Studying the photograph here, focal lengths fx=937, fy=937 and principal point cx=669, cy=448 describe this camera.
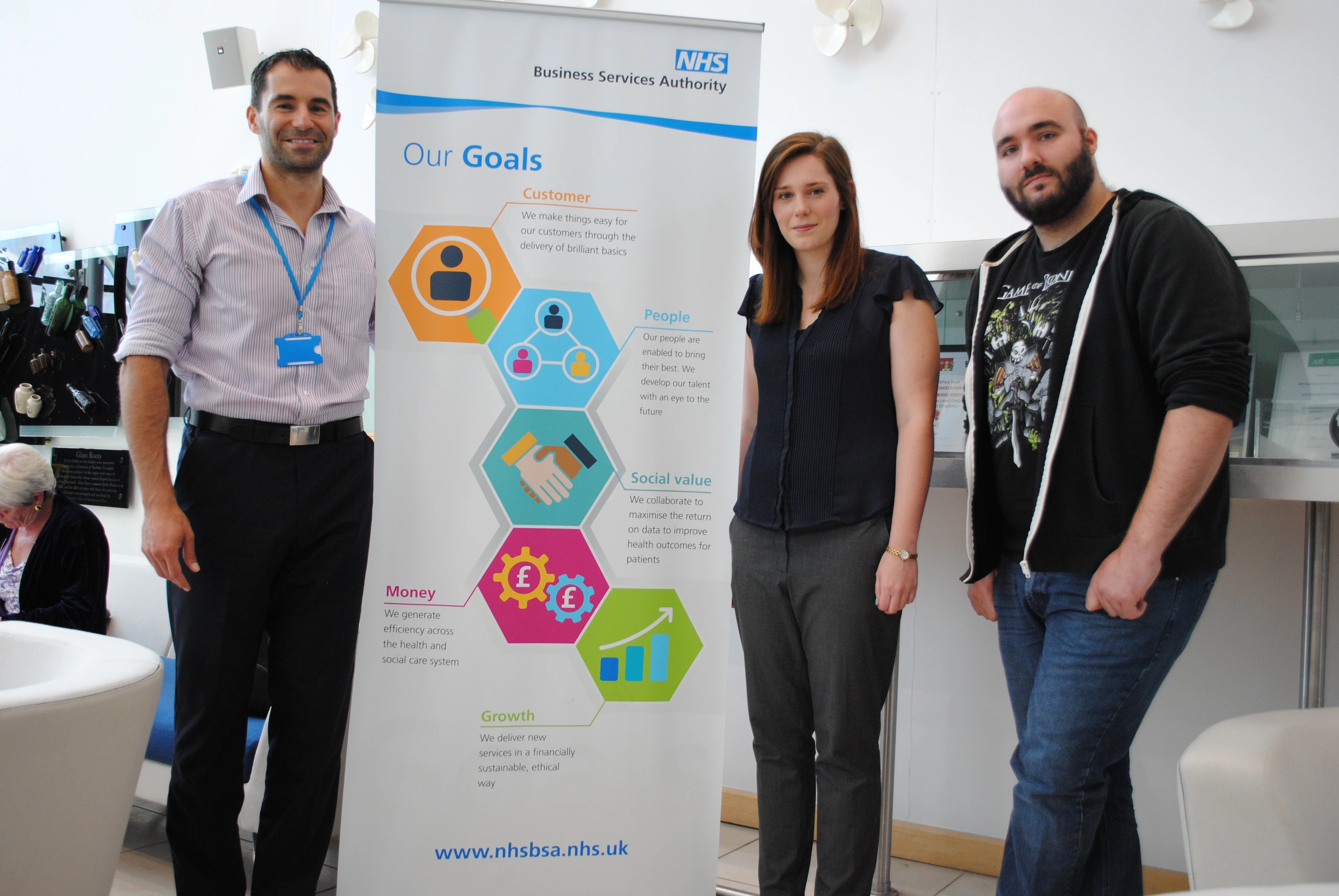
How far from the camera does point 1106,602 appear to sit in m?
1.43

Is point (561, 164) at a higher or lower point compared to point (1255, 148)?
lower

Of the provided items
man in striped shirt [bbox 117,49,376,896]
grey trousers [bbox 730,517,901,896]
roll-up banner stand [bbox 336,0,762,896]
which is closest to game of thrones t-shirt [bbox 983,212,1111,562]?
grey trousers [bbox 730,517,901,896]

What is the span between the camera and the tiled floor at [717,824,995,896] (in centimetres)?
232

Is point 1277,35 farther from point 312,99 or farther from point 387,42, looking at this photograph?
point 312,99

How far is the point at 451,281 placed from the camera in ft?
5.49

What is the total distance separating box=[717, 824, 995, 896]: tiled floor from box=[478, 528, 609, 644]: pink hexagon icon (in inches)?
37.5

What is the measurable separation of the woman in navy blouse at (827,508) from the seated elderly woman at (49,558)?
203cm

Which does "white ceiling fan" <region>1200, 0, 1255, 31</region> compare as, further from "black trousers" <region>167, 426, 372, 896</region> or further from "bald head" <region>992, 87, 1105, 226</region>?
"black trousers" <region>167, 426, 372, 896</region>

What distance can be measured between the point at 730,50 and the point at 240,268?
1.01 metres

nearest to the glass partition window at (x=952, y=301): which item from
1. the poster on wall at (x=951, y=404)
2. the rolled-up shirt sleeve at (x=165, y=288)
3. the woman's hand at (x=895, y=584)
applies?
the poster on wall at (x=951, y=404)

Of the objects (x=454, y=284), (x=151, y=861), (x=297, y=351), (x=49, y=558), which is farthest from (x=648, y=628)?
(x=49, y=558)

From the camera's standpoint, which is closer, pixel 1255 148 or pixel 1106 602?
pixel 1106 602

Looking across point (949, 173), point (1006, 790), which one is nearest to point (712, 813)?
point (1006, 790)

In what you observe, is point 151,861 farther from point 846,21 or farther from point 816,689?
point 846,21
